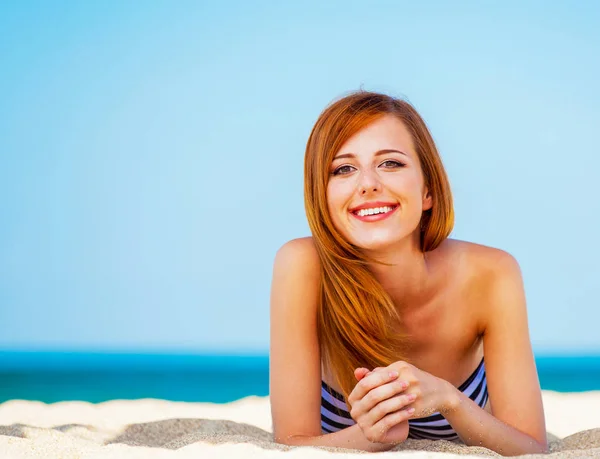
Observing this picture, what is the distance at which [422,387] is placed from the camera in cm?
228

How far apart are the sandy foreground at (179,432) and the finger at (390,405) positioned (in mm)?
127

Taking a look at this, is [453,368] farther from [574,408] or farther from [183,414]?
[574,408]

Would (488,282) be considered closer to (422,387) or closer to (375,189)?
(375,189)

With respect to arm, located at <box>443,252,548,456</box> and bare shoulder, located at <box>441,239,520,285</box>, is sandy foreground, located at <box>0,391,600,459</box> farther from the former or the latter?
bare shoulder, located at <box>441,239,520,285</box>

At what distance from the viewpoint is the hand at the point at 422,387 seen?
2.26 metres

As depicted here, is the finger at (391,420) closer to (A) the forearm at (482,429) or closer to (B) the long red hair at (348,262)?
(A) the forearm at (482,429)

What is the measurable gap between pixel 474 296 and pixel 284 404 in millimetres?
938

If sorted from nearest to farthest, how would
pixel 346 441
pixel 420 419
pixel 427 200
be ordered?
pixel 346 441 → pixel 427 200 → pixel 420 419

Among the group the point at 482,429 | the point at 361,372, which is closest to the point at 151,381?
the point at 482,429

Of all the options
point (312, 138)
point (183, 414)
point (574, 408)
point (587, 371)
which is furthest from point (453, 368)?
point (587, 371)

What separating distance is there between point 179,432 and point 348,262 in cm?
152

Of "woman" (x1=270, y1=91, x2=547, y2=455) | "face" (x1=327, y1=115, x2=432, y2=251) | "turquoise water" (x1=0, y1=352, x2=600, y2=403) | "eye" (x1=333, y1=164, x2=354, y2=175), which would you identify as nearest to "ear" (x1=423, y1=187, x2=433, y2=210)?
"woman" (x1=270, y1=91, x2=547, y2=455)

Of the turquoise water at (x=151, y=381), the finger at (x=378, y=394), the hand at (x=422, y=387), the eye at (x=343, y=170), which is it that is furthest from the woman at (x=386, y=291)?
the turquoise water at (x=151, y=381)

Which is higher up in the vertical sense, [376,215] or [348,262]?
[376,215]
